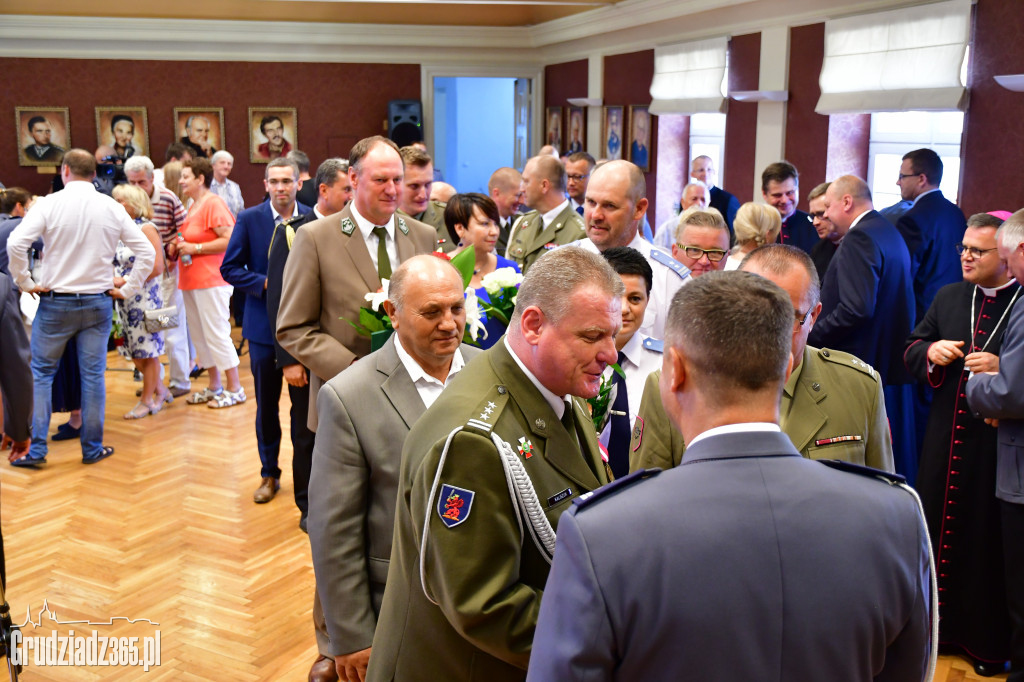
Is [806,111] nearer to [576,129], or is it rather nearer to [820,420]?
[576,129]

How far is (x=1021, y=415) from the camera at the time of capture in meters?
3.32

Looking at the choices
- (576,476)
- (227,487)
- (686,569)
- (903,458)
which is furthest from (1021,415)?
(227,487)

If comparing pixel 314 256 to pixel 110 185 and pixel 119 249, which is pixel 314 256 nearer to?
pixel 119 249

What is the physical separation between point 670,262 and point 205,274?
442cm

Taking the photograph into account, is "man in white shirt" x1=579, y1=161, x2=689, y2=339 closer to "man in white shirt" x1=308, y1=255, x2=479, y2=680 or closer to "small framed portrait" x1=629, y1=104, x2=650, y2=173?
"man in white shirt" x1=308, y1=255, x2=479, y2=680

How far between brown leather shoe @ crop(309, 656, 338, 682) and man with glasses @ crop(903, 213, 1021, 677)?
2.51m

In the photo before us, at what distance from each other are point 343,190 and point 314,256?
136 centimetres

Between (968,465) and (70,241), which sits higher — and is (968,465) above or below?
below

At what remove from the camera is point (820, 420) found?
2.29 meters

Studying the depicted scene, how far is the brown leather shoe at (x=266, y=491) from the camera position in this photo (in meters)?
5.49

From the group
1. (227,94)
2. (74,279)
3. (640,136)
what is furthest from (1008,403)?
(227,94)

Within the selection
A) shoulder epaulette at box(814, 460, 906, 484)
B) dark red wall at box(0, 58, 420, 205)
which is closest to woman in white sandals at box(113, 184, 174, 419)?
shoulder epaulette at box(814, 460, 906, 484)

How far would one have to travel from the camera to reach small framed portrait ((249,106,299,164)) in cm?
1319

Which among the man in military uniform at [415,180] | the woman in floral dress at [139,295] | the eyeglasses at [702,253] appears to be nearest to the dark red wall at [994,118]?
the eyeglasses at [702,253]
